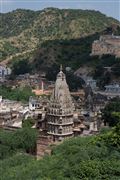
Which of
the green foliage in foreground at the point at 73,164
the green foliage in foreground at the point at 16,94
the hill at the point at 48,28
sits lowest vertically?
the green foliage in foreground at the point at 16,94

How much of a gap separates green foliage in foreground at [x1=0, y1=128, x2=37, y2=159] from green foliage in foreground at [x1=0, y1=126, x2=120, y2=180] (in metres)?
4.53

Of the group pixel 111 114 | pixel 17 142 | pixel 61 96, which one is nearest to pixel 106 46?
pixel 111 114

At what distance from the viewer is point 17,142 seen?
43750 mm

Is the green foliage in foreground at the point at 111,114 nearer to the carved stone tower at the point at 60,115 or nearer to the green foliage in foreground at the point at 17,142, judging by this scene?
the carved stone tower at the point at 60,115

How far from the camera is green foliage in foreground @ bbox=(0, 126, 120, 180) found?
3065cm

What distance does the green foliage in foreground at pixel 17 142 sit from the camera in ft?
140

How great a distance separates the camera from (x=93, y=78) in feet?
300

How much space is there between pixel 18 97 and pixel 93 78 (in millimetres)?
18976

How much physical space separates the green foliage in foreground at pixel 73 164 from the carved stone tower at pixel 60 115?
6.03 m

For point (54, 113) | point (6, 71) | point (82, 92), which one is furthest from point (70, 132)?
point (6, 71)

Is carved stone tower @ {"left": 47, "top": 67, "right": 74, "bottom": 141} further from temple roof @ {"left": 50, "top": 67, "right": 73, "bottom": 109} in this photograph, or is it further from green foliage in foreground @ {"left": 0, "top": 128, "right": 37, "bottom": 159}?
green foliage in foreground @ {"left": 0, "top": 128, "right": 37, "bottom": 159}

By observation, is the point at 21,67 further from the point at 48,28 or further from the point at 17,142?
the point at 17,142

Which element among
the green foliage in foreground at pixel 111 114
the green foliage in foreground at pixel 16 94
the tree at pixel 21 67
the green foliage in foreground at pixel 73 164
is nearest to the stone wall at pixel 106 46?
the tree at pixel 21 67

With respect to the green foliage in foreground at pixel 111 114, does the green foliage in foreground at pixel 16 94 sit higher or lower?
lower
